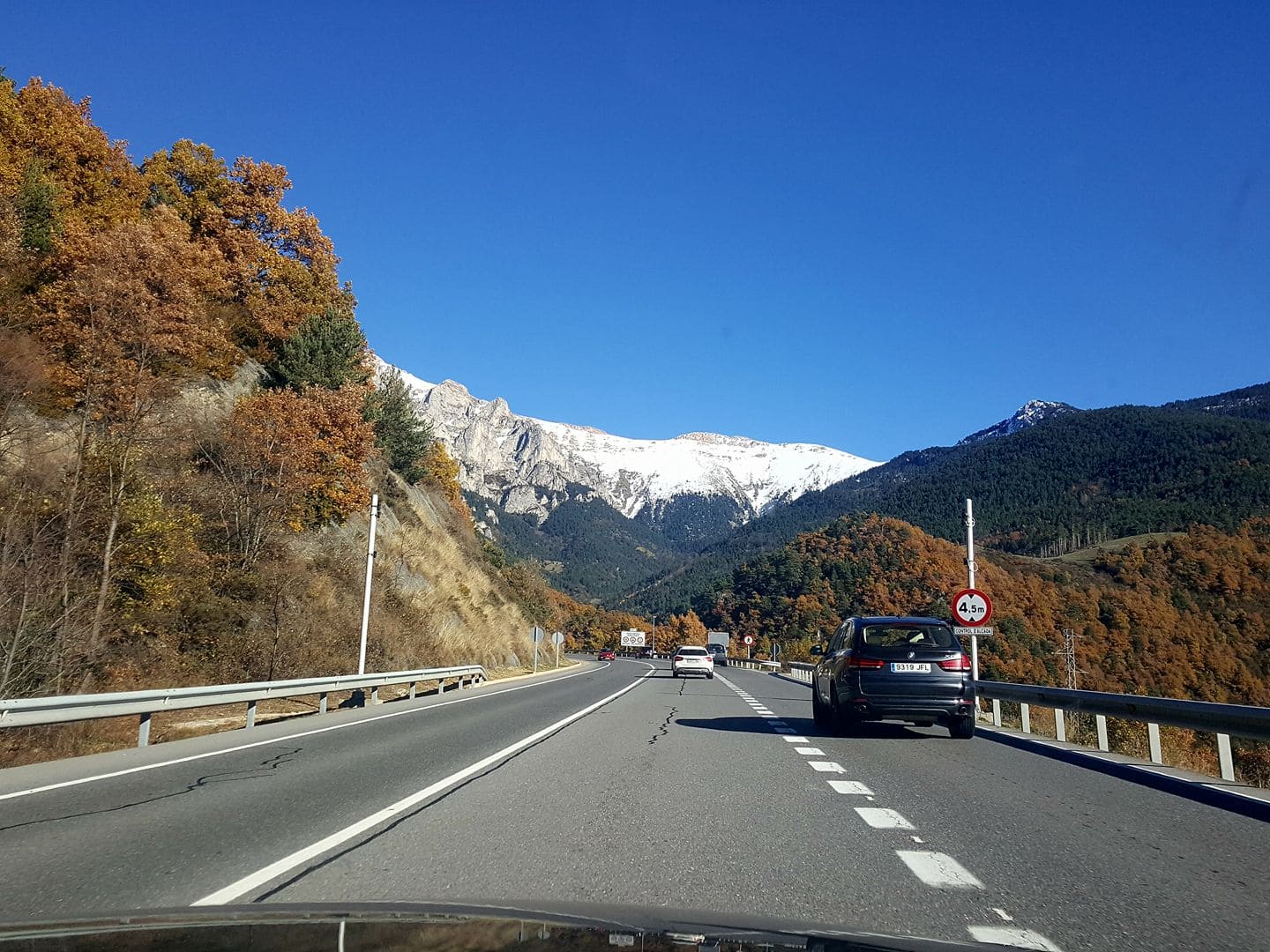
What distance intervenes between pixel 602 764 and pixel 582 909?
711 cm

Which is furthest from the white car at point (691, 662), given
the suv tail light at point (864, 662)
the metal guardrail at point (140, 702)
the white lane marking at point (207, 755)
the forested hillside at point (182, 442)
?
the suv tail light at point (864, 662)

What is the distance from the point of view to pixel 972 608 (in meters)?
21.9

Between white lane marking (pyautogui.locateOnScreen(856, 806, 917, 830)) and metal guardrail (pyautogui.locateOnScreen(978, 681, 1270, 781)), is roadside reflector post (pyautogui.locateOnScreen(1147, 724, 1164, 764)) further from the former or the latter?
white lane marking (pyautogui.locateOnScreen(856, 806, 917, 830))

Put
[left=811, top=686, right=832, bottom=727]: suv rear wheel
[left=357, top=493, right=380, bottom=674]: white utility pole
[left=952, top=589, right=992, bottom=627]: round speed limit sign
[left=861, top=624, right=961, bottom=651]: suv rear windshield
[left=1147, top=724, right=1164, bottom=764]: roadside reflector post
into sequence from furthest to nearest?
[left=357, top=493, right=380, bottom=674]: white utility pole, [left=952, top=589, right=992, bottom=627]: round speed limit sign, [left=811, top=686, right=832, bottom=727]: suv rear wheel, [left=861, top=624, right=961, bottom=651]: suv rear windshield, [left=1147, top=724, right=1164, bottom=764]: roadside reflector post

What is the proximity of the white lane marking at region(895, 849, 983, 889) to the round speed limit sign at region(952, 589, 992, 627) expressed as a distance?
16027mm

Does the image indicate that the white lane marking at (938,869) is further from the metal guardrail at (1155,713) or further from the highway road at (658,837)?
the metal guardrail at (1155,713)

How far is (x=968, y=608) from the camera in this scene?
22000mm

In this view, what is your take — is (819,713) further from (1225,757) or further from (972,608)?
(1225,757)

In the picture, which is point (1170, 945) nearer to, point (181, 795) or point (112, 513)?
point (181, 795)

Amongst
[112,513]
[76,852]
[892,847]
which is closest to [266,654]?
[112,513]

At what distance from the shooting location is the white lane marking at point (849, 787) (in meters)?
9.42

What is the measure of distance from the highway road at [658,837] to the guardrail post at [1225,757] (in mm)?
1196

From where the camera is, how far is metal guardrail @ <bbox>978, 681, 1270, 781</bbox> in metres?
10.1

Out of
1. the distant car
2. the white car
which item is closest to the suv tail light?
the distant car
